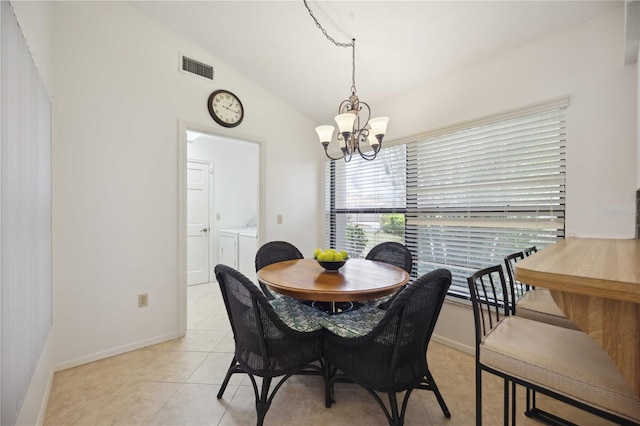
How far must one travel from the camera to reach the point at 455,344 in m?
2.43

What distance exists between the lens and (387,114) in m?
3.07

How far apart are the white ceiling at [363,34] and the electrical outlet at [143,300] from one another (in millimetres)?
2508

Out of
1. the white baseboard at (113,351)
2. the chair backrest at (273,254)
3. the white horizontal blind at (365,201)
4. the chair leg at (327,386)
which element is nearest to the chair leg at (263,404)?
the chair leg at (327,386)

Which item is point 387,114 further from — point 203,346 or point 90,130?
point 203,346

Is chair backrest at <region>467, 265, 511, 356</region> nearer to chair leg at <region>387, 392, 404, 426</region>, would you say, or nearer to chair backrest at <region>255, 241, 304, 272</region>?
chair leg at <region>387, 392, 404, 426</region>

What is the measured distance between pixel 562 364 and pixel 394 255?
1560 millimetres

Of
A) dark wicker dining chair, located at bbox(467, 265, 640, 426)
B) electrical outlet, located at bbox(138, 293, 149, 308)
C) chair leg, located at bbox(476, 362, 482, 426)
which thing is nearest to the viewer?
dark wicker dining chair, located at bbox(467, 265, 640, 426)

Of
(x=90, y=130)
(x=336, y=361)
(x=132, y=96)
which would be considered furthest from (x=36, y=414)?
(x=132, y=96)

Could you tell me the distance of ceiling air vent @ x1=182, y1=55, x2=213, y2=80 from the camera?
272cm

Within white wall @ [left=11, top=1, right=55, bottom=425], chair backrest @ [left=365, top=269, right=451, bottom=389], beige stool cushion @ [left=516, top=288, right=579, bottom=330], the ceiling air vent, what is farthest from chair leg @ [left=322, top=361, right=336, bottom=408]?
the ceiling air vent

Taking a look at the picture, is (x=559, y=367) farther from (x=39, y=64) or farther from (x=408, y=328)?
(x=39, y=64)

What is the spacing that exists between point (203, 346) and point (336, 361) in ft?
4.94

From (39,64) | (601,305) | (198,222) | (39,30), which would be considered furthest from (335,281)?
(198,222)

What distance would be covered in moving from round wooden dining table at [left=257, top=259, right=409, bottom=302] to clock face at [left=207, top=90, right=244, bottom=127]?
174 cm
